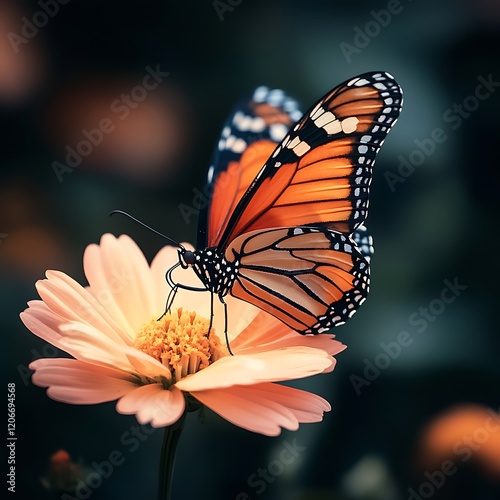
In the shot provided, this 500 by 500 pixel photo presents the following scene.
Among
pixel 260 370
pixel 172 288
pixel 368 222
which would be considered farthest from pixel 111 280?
pixel 368 222

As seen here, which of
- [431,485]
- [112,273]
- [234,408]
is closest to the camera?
[234,408]

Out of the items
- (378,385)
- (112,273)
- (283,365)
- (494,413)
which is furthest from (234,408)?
(494,413)

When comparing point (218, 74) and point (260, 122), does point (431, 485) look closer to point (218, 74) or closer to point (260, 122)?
point (260, 122)

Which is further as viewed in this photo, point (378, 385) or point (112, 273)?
point (378, 385)

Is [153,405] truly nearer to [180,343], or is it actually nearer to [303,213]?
[180,343]

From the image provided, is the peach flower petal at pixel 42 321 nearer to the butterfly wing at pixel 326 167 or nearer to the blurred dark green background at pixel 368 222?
the butterfly wing at pixel 326 167

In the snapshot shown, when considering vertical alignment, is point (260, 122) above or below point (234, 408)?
above

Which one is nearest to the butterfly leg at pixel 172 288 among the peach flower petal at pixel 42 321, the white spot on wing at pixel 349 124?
the peach flower petal at pixel 42 321

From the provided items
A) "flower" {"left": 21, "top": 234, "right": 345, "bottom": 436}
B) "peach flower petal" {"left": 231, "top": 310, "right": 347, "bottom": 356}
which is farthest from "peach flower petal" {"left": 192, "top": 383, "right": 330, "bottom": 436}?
"peach flower petal" {"left": 231, "top": 310, "right": 347, "bottom": 356}

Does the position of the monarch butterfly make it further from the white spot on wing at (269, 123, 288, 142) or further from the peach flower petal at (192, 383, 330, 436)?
the peach flower petal at (192, 383, 330, 436)
